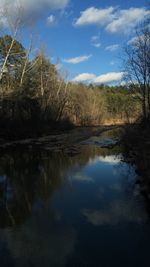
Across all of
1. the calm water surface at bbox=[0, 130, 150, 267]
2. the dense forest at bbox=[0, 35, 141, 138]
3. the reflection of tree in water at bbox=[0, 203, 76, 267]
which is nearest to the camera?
the reflection of tree in water at bbox=[0, 203, 76, 267]

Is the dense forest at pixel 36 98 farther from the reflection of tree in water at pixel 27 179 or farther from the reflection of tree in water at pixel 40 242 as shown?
the reflection of tree in water at pixel 40 242

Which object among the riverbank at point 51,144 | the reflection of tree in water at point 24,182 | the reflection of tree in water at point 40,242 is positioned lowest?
the reflection of tree in water at point 40,242

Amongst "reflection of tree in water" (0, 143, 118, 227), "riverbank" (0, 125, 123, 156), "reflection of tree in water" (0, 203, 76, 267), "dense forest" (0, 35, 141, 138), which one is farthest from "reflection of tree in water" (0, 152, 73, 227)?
"dense forest" (0, 35, 141, 138)

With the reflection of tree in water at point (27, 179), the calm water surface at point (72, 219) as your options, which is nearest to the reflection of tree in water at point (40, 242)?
the calm water surface at point (72, 219)

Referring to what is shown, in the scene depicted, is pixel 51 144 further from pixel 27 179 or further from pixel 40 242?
pixel 40 242

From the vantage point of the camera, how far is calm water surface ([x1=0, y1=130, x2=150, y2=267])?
632cm

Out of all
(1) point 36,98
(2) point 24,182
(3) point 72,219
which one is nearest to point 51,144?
(1) point 36,98

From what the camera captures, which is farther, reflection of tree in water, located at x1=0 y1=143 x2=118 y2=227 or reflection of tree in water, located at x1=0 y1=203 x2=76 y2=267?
reflection of tree in water, located at x1=0 y1=143 x2=118 y2=227

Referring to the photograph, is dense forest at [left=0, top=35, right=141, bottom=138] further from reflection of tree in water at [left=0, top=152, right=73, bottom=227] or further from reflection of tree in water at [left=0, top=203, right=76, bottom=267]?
reflection of tree in water at [left=0, top=203, right=76, bottom=267]

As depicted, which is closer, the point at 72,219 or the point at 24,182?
the point at 72,219

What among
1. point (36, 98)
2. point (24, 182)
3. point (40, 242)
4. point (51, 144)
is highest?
point (36, 98)

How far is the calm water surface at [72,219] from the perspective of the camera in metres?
6.32

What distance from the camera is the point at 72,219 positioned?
27.7ft

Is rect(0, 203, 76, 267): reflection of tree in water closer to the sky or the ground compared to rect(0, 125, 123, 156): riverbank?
closer to the ground
